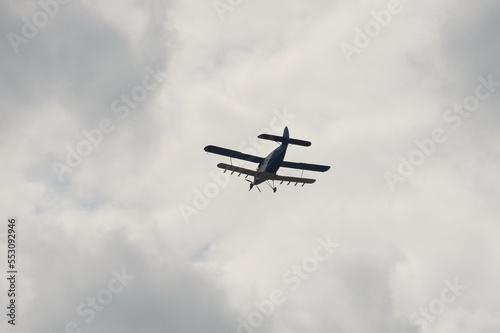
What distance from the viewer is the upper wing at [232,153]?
77.7 meters

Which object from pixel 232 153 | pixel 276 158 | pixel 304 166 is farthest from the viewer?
pixel 304 166

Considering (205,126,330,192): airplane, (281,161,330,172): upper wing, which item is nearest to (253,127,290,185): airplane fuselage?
(205,126,330,192): airplane

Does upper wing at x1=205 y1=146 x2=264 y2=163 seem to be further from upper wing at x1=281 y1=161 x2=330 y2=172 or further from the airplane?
upper wing at x1=281 y1=161 x2=330 y2=172

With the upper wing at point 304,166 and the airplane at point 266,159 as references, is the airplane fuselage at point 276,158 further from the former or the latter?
the upper wing at point 304,166

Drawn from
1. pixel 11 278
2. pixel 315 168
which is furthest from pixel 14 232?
pixel 315 168

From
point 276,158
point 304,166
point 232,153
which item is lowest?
point 276,158

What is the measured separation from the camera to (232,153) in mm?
79000

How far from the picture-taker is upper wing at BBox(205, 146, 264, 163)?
77.7 m

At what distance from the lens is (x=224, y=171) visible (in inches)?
3056

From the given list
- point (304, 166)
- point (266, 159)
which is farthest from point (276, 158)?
point (304, 166)

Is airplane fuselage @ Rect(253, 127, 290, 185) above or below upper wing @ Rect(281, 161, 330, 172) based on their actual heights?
below

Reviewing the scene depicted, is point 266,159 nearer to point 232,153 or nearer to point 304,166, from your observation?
point 232,153

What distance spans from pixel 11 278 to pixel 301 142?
1280 inches

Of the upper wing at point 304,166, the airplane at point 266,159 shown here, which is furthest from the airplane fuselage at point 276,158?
the upper wing at point 304,166
